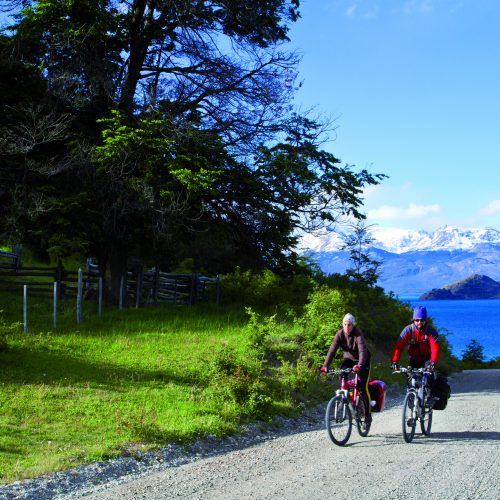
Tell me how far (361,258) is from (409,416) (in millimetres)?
25684

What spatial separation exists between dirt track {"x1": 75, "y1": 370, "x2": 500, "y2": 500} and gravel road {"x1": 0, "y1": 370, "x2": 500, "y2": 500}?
12 millimetres

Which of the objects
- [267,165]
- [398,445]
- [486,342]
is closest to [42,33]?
[267,165]

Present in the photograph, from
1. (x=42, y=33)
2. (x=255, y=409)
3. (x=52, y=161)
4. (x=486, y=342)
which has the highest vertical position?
(x=42, y=33)

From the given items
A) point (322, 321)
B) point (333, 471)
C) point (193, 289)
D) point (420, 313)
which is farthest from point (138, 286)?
point (333, 471)

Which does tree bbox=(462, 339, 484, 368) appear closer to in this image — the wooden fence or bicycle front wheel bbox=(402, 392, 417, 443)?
the wooden fence

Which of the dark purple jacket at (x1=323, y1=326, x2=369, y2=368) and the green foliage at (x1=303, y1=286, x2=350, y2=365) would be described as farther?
the green foliage at (x1=303, y1=286, x2=350, y2=365)

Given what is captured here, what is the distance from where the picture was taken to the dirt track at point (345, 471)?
700 centimetres

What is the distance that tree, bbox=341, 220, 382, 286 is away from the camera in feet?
99.7

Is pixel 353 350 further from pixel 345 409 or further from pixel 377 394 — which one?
pixel 345 409

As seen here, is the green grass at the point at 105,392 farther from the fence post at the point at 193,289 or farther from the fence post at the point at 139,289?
the fence post at the point at 193,289

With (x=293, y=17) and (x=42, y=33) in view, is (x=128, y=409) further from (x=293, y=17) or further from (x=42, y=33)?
(x=293, y=17)

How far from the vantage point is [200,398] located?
39.9ft

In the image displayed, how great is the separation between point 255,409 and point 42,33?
52.5ft

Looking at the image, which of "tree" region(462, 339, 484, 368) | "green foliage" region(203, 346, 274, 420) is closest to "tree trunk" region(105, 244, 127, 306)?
"green foliage" region(203, 346, 274, 420)
